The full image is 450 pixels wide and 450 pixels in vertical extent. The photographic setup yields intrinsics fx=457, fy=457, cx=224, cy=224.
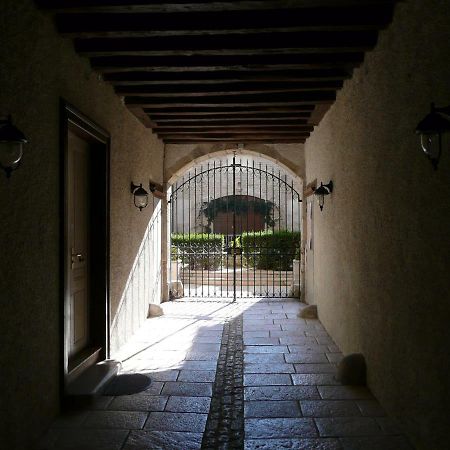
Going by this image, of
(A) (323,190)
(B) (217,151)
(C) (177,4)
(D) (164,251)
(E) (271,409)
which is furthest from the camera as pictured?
(D) (164,251)

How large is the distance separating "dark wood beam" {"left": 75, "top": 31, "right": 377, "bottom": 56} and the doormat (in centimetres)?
281

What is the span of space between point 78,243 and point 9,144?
2055 mm

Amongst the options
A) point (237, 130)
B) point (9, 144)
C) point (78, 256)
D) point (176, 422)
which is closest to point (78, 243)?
point (78, 256)

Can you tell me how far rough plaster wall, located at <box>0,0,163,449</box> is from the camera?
2.62m

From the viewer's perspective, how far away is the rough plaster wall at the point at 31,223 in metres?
2.62

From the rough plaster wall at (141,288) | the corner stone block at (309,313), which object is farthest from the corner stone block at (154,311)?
the corner stone block at (309,313)

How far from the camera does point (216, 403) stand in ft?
11.7

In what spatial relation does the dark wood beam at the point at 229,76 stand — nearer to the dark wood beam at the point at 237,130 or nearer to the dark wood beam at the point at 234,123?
the dark wood beam at the point at 234,123

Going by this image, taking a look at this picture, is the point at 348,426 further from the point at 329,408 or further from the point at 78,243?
the point at 78,243

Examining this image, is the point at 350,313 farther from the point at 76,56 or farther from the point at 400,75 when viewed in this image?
the point at 76,56

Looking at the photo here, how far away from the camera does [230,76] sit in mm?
4430

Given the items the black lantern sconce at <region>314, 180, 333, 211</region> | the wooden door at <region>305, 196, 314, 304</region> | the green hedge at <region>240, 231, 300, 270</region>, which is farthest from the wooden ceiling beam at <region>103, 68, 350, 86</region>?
the green hedge at <region>240, 231, 300, 270</region>

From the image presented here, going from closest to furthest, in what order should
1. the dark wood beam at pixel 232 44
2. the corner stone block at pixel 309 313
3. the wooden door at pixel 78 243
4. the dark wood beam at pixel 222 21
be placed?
1. the dark wood beam at pixel 222 21
2. the dark wood beam at pixel 232 44
3. the wooden door at pixel 78 243
4. the corner stone block at pixel 309 313

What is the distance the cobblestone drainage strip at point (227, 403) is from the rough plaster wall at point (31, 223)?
1153 millimetres
